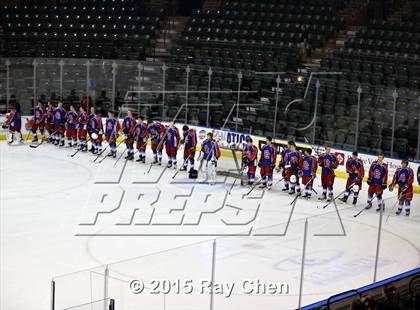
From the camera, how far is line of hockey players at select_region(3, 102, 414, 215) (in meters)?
12.9

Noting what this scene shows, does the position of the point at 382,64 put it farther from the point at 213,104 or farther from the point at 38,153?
the point at 38,153

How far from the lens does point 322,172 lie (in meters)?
13.7

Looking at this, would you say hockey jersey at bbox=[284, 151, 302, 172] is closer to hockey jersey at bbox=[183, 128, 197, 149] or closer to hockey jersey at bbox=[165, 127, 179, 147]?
hockey jersey at bbox=[183, 128, 197, 149]

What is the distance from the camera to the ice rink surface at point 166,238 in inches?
261

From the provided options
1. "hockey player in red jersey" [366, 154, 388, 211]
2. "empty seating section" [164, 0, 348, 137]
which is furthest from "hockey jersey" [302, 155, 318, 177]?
"empty seating section" [164, 0, 348, 137]

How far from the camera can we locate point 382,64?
18328mm

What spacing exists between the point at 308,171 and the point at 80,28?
36.6 ft

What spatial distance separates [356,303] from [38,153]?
1203 cm

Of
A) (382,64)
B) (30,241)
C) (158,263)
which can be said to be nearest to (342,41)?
(382,64)
